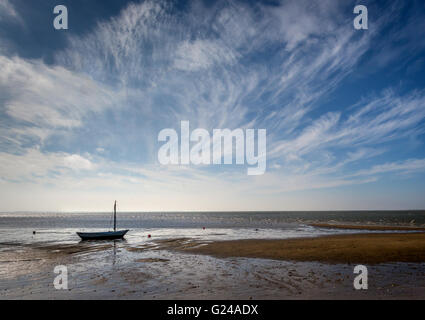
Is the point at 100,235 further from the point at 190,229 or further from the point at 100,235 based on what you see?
the point at 190,229

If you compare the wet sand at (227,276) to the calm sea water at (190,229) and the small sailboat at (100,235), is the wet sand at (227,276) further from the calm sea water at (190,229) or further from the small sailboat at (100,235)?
the calm sea water at (190,229)

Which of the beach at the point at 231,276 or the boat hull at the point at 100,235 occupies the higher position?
the beach at the point at 231,276
